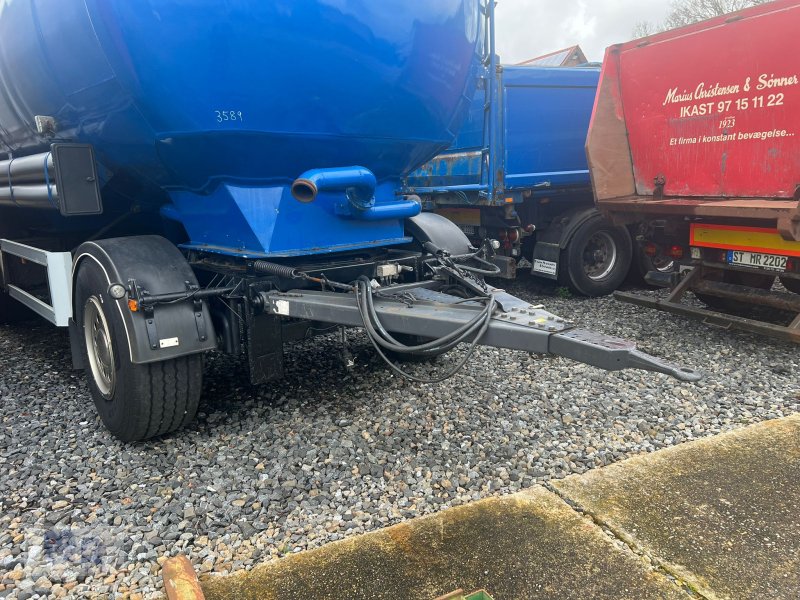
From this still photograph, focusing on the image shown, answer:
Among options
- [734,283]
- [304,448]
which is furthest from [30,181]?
[734,283]

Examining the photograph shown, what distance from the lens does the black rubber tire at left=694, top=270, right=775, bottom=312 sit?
5547 millimetres

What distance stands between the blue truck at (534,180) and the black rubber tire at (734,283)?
126cm

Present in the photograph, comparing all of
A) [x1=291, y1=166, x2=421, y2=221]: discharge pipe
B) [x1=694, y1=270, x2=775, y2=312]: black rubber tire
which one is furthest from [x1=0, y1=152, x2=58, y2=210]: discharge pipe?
[x1=694, y1=270, x2=775, y2=312]: black rubber tire

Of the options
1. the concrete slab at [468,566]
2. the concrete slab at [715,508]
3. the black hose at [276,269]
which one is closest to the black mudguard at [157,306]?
the black hose at [276,269]

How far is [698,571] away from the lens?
7.47 feet

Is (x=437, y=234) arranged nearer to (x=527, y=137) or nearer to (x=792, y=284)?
(x=527, y=137)

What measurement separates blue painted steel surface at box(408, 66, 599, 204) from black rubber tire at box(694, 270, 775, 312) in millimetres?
1901

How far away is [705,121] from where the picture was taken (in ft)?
16.7

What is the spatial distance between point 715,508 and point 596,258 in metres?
4.54

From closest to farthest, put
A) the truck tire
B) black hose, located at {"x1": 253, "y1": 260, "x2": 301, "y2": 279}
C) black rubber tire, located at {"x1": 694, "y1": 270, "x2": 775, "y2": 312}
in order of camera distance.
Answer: black hose, located at {"x1": 253, "y1": 260, "x2": 301, "y2": 279} → black rubber tire, located at {"x1": 694, "y1": 270, "x2": 775, "y2": 312} → the truck tire

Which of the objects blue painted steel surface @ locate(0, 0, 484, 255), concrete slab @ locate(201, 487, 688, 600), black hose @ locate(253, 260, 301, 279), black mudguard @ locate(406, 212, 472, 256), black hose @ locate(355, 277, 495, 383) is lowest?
concrete slab @ locate(201, 487, 688, 600)

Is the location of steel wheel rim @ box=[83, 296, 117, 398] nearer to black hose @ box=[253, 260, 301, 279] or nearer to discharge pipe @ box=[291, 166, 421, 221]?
black hose @ box=[253, 260, 301, 279]

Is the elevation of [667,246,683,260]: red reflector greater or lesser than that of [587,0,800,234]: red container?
lesser

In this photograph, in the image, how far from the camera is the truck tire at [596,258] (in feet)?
21.6
